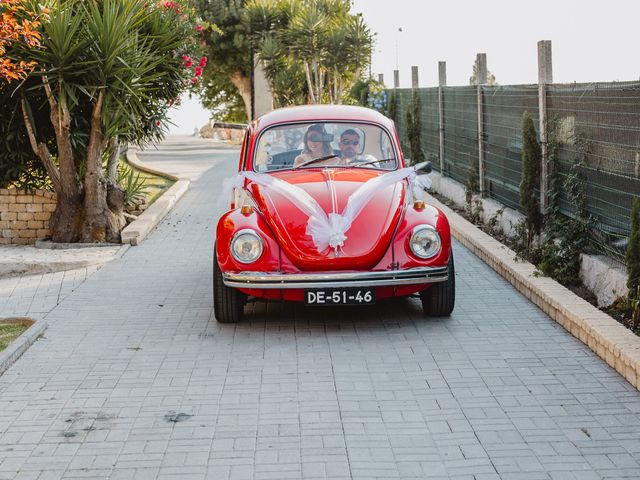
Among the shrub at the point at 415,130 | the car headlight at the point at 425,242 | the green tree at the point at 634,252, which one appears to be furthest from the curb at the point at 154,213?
the green tree at the point at 634,252

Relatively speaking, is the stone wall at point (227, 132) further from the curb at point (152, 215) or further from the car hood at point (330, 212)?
the car hood at point (330, 212)

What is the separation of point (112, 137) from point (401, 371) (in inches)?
312

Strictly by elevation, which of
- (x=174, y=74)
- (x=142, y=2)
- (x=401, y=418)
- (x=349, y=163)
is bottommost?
(x=401, y=418)

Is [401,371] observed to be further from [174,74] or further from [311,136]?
[174,74]

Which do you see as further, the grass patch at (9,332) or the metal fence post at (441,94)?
the metal fence post at (441,94)

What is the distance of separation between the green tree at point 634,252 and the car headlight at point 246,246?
2.78 m

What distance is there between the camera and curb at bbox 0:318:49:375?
7000 mm

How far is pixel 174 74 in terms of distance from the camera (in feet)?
46.3

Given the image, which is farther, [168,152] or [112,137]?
[168,152]

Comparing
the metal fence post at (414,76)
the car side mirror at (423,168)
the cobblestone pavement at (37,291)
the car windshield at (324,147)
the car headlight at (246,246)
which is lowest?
the cobblestone pavement at (37,291)

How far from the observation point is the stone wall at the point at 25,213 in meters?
13.5

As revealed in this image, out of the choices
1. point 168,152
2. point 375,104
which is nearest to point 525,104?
point 375,104

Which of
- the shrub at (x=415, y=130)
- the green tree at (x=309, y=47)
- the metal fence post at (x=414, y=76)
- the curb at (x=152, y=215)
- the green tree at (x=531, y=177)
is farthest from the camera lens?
the green tree at (x=309, y=47)

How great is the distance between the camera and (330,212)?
776cm
